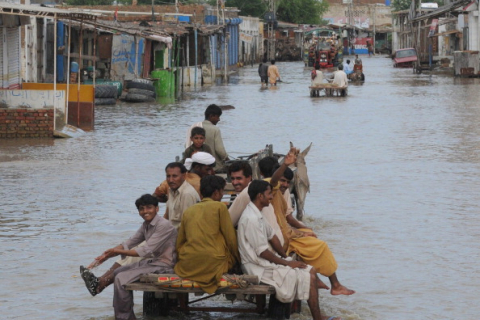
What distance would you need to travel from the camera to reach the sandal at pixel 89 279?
273 inches

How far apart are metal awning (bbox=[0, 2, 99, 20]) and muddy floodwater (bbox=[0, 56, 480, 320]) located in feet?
7.69

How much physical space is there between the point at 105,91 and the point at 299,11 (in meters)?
76.7

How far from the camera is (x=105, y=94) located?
28984 mm

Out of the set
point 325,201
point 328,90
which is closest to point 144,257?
point 325,201

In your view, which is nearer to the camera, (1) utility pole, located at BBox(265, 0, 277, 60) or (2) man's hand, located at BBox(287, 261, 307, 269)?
(2) man's hand, located at BBox(287, 261, 307, 269)

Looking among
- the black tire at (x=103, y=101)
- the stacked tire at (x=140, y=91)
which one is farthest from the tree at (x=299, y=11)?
the black tire at (x=103, y=101)

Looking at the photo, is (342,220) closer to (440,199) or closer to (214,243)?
(440,199)

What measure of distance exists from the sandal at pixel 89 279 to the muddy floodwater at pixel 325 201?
1.85ft

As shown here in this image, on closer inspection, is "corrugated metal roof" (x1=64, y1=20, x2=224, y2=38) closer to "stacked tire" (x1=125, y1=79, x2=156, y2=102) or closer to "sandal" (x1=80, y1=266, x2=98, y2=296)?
"stacked tire" (x1=125, y1=79, x2=156, y2=102)

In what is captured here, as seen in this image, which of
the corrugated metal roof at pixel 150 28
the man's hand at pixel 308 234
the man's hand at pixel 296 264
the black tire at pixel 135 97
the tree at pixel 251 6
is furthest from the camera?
the tree at pixel 251 6

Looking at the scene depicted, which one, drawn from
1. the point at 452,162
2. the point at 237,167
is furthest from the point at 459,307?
the point at 452,162

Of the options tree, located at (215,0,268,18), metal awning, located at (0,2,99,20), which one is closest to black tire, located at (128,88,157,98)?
metal awning, located at (0,2,99,20)

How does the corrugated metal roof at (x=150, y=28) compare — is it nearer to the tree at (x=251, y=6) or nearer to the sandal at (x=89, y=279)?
the sandal at (x=89, y=279)

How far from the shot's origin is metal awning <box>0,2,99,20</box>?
18830 mm
